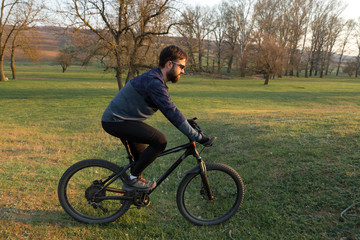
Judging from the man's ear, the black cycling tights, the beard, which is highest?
the man's ear

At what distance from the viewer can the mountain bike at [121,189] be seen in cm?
320

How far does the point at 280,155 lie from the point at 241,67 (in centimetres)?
4868

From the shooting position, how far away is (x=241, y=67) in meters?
51.2

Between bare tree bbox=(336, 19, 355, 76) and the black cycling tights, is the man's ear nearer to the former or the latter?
the black cycling tights

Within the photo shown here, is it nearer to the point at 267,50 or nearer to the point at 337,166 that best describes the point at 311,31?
the point at 267,50

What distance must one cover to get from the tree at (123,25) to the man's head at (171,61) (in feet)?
50.4

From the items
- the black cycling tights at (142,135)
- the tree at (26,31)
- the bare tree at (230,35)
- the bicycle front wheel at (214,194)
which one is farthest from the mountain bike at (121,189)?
the bare tree at (230,35)

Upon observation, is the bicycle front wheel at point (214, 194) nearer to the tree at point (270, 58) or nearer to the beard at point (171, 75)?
the beard at point (171, 75)

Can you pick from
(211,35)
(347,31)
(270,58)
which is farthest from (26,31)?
(347,31)

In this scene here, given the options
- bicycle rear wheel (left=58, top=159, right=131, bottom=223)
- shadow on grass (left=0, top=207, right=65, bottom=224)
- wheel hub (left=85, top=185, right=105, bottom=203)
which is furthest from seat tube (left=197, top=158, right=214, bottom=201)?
shadow on grass (left=0, top=207, right=65, bottom=224)

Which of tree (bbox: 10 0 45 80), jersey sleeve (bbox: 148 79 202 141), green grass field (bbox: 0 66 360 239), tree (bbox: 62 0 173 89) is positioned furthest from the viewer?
tree (bbox: 10 0 45 80)

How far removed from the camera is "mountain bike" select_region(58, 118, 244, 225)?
3197 mm

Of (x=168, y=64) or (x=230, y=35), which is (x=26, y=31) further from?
(x=230, y=35)

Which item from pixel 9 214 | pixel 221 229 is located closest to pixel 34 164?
pixel 9 214
